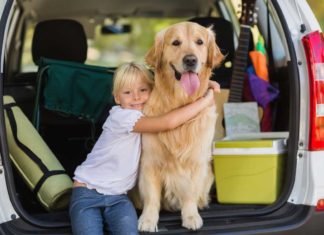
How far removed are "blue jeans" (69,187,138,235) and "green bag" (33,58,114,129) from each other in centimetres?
91

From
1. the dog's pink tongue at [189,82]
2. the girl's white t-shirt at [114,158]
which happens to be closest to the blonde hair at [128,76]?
the girl's white t-shirt at [114,158]

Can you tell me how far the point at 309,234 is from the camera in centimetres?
288

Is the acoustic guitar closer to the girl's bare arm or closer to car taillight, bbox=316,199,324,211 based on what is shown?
the girl's bare arm

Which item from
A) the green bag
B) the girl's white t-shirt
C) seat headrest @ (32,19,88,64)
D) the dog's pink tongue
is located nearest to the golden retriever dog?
the dog's pink tongue

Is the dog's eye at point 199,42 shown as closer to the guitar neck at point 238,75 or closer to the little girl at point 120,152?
the little girl at point 120,152

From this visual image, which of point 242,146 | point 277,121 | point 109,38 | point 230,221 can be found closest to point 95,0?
point 109,38

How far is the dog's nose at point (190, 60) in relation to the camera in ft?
9.55

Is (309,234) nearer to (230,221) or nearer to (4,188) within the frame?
(230,221)

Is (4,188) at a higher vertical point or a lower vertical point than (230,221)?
higher

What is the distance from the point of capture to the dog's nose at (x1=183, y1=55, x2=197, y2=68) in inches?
115

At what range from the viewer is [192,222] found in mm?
2869

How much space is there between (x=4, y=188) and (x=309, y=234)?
61.1 inches

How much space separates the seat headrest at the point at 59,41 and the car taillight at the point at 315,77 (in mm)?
1899

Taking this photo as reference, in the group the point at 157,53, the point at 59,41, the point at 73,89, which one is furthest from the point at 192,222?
the point at 59,41
